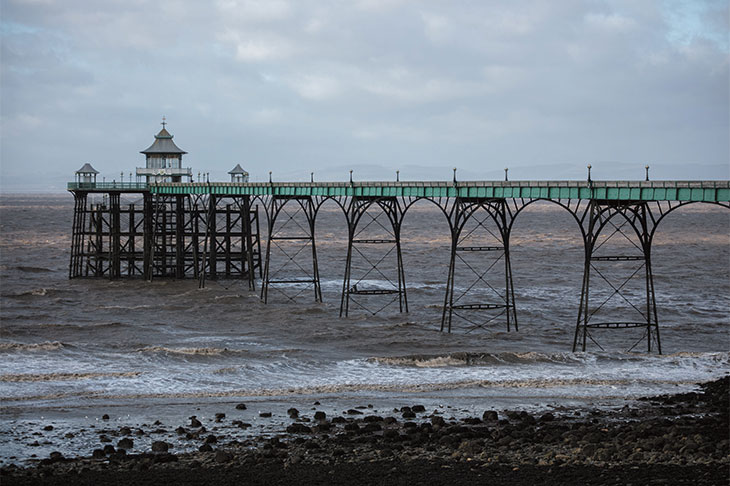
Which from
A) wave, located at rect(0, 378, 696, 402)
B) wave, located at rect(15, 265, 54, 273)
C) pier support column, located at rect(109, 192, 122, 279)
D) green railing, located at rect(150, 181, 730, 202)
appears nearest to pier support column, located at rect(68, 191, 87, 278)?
pier support column, located at rect(109, 192, 122, 279)

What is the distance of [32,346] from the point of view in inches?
1302

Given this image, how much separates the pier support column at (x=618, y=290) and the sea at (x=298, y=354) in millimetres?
375

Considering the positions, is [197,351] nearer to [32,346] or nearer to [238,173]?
[32,346]

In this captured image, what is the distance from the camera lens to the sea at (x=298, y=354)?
2423 centimetres

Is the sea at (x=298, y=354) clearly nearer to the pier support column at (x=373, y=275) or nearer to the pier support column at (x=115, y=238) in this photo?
the pier support column at (x=373, y=275)

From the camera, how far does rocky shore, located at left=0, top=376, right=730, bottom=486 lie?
1753 cm

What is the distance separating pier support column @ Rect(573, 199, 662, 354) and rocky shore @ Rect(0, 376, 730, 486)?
7.60 meters

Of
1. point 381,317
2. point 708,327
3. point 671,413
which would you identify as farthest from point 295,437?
point 708,327

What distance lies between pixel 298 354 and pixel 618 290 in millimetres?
21316

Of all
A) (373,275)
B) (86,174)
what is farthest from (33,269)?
(373,275)

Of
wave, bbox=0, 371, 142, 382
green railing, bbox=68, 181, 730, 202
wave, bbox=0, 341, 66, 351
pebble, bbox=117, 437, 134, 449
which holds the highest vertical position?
green railing, bbox=68, 181, 730, 202

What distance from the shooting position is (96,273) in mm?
56344

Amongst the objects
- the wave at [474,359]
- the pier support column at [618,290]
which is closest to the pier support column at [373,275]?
the wave at [474,359]

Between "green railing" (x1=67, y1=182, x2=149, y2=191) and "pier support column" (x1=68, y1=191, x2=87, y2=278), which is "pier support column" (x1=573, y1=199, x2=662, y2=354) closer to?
"green railing" (x1=67, y1=182, x2=149, y2=191)
